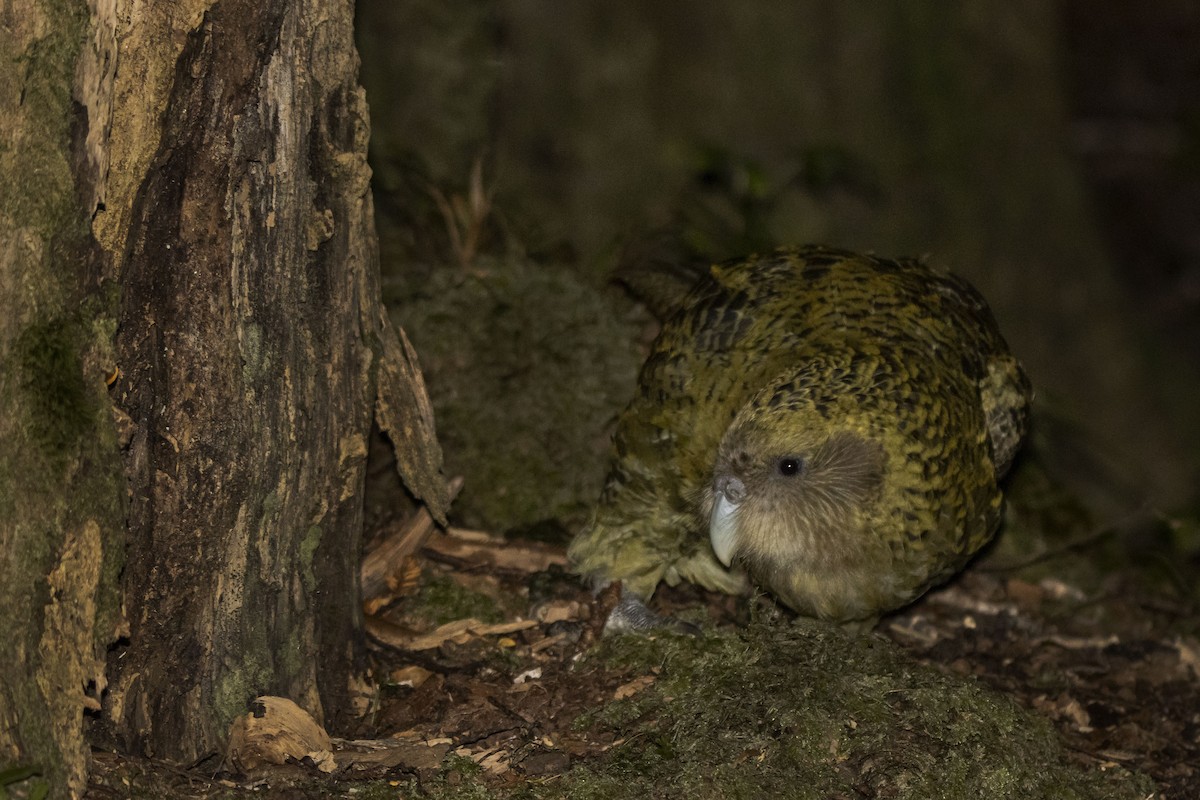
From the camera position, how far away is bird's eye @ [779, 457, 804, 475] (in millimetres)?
4508

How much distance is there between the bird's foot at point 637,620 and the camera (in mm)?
4758

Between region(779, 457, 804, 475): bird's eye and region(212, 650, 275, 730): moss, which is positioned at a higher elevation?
region(779, 457, 804, 475): bird's eye

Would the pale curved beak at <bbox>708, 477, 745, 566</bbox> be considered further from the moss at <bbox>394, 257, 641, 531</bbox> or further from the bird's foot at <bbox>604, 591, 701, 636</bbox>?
the moss at <bbox>394, 257, 641, 531</bbox>

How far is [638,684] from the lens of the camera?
4.40 meters

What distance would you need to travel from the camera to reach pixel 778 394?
14.6 ft

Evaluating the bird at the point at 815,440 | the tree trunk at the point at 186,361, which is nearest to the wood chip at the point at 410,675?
the tree trunk at the point at 186,361

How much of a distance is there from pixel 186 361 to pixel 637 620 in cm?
209

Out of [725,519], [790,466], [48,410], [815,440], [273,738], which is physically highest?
[48,410]

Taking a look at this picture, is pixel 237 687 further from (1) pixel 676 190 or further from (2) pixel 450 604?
(1) pixel 676 190

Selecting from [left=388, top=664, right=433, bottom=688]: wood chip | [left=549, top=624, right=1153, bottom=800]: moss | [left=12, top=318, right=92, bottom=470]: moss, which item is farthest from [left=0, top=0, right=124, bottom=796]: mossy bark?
[left=549, top=624, right=1153, bottom=800]: moss

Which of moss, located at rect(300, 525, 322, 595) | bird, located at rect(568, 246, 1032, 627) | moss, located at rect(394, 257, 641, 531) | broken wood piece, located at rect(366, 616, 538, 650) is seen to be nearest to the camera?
moss, located at rect(300, 525, 322, 595)

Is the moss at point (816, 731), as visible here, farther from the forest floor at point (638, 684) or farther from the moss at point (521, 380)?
the moss at point (521, 380)

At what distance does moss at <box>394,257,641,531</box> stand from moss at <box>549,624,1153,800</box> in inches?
56.3

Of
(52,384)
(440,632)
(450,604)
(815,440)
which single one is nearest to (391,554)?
(450,604)
